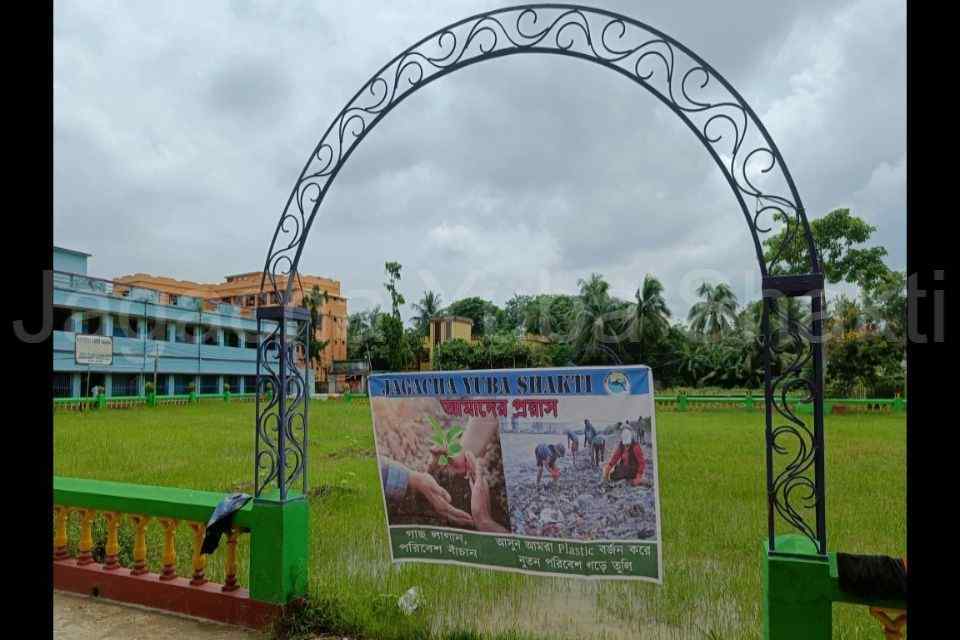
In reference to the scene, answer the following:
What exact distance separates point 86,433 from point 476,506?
533 inches

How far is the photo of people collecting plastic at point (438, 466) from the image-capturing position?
362cm

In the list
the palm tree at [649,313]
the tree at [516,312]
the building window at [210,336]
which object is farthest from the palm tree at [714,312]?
the building window at [210,336]

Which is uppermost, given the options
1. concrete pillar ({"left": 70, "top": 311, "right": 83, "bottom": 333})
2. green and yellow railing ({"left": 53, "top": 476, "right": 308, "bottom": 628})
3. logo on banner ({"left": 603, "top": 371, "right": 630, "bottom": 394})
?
concrete pillar ({"left": 70, "top": 311, "right": 83, "bottom": 333})

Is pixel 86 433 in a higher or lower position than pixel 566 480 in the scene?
lower

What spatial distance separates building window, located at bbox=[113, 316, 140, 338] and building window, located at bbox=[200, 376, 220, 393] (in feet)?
18.5

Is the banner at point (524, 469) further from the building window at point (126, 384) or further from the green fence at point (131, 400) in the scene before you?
the building window at point (126, 384)

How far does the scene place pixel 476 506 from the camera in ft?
12.0

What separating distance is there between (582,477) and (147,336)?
28.0m

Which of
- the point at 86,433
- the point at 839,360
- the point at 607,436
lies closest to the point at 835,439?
the point at 839,360

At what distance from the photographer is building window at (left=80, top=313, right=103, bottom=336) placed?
24141mm

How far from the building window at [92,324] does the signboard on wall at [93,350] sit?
0.40 m

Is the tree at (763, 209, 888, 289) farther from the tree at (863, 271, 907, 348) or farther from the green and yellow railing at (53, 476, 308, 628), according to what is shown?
the green and yellow railing at (53, 476, 308, 628)

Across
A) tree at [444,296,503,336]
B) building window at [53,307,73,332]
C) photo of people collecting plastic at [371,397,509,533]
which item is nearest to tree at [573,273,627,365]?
tree at [444,296,503,336]
